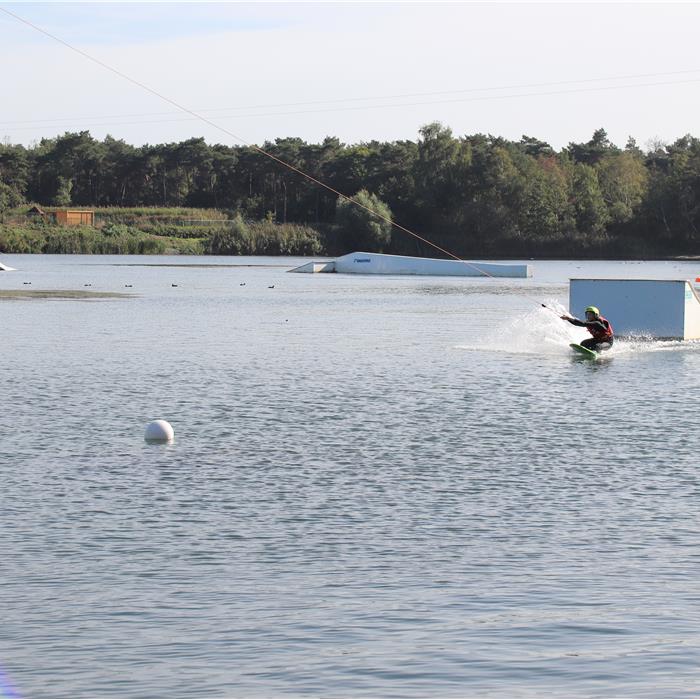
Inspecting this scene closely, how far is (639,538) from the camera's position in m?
14.5

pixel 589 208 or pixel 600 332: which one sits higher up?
pixel 589 208

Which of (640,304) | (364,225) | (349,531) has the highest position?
(364,225)

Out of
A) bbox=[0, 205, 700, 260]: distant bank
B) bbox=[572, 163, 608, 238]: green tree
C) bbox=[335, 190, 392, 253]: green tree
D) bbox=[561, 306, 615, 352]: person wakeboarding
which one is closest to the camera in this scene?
bbox=[561, 306, 615, 352]: person wakeboarding

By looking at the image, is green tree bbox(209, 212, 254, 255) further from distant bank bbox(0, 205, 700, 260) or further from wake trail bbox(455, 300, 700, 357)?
wake trail bbox(455, 300, 700, 357)

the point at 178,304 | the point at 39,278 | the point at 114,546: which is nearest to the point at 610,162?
the point at 39,278

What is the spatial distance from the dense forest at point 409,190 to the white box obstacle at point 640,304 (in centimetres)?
9098

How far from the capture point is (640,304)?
4094 cm

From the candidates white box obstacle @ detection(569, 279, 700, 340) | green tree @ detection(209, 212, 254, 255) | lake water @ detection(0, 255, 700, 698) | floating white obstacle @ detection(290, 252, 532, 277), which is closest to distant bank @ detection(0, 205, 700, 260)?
green tree @ detection(209, 212, 254, 255)

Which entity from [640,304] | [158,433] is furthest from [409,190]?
[158,433]

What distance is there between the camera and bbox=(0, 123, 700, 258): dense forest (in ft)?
488

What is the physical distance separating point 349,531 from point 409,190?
139 meters

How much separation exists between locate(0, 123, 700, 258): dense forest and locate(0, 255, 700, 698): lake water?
105 m

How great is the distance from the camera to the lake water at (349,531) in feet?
34.4

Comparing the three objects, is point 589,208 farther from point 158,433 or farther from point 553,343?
point 158,433
